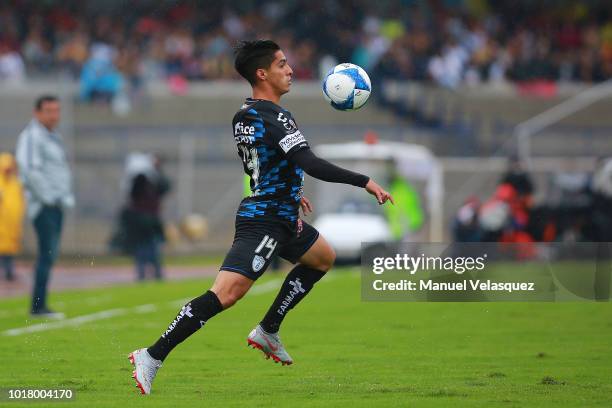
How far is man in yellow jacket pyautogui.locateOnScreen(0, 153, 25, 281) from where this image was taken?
20812mm

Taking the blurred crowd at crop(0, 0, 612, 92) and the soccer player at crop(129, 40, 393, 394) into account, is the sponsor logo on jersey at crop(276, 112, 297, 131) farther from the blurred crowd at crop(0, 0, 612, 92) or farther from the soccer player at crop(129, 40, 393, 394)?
the blurred crowd at crop(0, 0, 612, 92)

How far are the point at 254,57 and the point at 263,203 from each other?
98cm

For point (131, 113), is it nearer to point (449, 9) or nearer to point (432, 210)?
point (432, 210)

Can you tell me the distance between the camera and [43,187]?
44.3 ft

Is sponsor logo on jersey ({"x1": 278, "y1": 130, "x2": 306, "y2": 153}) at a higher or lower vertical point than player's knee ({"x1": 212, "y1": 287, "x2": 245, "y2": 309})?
higher

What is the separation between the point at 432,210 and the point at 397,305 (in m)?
12.6

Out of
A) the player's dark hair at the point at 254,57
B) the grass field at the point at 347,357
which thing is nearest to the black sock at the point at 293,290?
the grass field at the point at 347,357

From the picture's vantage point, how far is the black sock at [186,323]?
776 cm

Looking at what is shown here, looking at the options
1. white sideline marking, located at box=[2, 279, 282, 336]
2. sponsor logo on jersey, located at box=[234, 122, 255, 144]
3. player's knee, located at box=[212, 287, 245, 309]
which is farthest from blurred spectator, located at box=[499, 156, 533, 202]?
player's knee, located at box=[212, 287, 245, 309]

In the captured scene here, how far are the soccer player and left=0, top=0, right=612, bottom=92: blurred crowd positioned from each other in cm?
2189

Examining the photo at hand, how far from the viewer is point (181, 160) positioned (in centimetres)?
2672

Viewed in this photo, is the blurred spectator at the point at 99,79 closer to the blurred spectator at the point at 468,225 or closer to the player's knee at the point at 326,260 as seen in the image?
the blurred spectator at the point at 468,225

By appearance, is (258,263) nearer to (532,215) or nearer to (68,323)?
(68,323)

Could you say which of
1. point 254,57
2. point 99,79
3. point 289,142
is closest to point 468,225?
point 99,79
